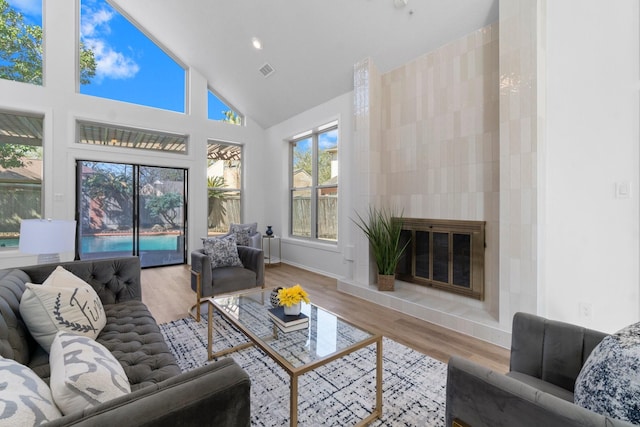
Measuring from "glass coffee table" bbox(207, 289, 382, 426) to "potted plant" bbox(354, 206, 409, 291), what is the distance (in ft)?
5.10

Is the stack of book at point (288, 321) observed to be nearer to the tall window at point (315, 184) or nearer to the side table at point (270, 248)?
the tall window at point (315, 184)

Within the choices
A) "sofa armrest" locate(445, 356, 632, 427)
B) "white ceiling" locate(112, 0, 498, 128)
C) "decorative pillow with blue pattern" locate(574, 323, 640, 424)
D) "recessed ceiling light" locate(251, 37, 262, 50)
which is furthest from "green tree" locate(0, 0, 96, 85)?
"decorative pillow with blue pattern" locate(574, 323, 640, 424)

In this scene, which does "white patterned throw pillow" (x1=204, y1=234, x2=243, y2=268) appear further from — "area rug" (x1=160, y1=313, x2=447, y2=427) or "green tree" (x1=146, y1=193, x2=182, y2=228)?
"green tree" (x1=146, y1=193, x2=182, y2=228)

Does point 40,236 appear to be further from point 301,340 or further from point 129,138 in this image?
point 129,138

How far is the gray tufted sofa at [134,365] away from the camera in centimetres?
73

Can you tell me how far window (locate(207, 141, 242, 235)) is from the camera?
20.2 feet

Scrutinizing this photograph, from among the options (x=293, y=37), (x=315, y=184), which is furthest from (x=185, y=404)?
(x=315, y=184)

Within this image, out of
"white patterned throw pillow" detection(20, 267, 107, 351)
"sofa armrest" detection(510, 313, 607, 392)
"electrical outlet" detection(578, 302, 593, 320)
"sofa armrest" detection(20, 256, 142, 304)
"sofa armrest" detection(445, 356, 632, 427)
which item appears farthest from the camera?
"electrical outlet" detection(578, 302, 593, 320)

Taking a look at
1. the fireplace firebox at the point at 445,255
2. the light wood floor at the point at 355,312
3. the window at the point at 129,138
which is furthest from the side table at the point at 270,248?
the fireplace firebox at the point at 445,255

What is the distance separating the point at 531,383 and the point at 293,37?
442 cm

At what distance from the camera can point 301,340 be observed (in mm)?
1704

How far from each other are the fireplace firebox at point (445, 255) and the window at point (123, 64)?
504 centimetres

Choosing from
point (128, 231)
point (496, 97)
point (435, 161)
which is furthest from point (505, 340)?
point (128, 231)

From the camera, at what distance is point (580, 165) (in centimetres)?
235
